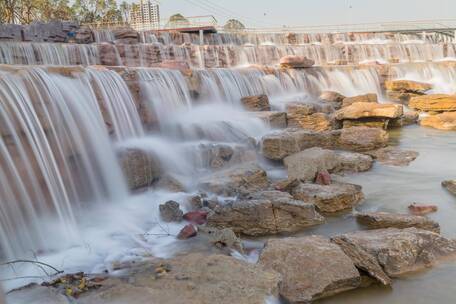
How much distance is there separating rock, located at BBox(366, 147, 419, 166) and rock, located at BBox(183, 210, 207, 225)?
5115mm

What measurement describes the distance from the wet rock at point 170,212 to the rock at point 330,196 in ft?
6.43

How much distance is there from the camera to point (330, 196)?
22.9ft

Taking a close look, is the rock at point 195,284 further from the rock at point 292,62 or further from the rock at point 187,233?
the rock at point 292,62

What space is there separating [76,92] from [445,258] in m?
6.32

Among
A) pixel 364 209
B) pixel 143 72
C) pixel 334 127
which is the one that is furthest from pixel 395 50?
pixel 364 209

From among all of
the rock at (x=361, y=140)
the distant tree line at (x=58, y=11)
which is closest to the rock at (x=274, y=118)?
the rock at (x=361, y=140)

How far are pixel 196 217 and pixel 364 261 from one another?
2568mm

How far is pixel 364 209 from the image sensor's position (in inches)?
279

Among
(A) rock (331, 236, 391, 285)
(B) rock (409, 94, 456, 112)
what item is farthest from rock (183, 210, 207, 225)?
(B) rock (409, 94, 456, 112)

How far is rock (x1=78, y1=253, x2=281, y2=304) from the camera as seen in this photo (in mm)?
3947

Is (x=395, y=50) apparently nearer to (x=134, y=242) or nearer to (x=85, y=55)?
(x=85, y=55)

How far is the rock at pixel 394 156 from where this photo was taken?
10.0m

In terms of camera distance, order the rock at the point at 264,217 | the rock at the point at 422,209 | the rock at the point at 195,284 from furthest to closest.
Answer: the rock at the point at 422,209, the rock at the point at 264,217, the rock at the point at 195,284

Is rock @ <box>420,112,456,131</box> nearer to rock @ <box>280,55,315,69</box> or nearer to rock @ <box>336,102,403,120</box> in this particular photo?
rock @ <box>336,102,403,120</box>
